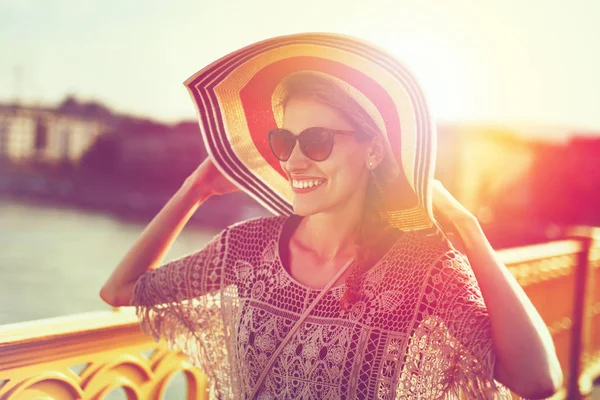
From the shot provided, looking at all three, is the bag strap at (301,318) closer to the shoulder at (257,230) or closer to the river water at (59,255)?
the shoulder at (257,230)

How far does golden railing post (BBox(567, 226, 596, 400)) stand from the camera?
4055mm

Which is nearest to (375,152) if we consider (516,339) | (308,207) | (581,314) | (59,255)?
(308,207)

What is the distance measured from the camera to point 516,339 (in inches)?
51.5

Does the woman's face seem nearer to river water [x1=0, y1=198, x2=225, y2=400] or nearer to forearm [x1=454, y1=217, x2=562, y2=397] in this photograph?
forearm [x1=454, y1=217, x2=562, y2=397]

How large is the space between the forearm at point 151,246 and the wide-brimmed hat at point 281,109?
16cm

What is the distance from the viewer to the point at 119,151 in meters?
66.8

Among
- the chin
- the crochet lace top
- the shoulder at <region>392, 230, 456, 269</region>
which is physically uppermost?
the chin

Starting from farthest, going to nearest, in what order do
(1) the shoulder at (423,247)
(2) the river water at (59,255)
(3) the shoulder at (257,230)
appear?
(2) the river water at (59,255)
(3) the shoulder at (257,230)
(1) the shoulder at (423,247)

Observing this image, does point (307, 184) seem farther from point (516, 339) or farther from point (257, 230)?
point (516, 339)

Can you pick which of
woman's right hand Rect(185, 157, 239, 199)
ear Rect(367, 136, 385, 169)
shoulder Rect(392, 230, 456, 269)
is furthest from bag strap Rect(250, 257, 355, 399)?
woman's right hand Rect(185, 157, 239, 199)

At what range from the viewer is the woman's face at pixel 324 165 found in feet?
5.10

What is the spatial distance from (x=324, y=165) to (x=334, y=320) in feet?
1.29

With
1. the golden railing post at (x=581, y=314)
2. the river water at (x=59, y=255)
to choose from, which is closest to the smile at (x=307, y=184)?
the golden railing post at (x=581, y=314)

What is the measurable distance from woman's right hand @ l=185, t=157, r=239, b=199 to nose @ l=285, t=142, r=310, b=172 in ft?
1.30
